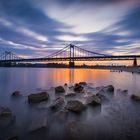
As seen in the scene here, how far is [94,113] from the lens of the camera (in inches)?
237

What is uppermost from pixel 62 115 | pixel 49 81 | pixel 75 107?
pixel 75 107

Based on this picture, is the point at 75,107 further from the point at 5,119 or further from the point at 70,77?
the point at 70,77

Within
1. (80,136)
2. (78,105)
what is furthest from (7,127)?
(78,105)

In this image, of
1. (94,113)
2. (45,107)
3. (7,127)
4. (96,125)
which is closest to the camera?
(7,127)

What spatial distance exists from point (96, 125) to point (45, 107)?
271 centimetres

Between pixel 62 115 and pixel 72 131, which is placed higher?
pixel 62 115

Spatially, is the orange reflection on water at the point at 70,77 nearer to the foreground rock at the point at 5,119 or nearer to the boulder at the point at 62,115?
the boulder at the point at 62,115

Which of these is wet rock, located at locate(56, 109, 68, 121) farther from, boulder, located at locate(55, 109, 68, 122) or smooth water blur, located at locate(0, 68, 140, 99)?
smooth water blur, located at locate(0, 68, 140, 99)

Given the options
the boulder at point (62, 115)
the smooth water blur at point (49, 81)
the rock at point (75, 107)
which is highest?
the rock at point (75, 107)

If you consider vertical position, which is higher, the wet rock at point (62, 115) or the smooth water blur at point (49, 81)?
the wet rock at point (62, 115)

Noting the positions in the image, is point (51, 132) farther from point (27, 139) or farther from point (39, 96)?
point (39, 96)

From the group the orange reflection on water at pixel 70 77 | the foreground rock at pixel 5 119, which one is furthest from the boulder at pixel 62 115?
the orange reflection on water at pixel 70 77

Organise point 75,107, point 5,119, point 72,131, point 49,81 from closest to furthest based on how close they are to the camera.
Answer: point 72,131, point 5,119, point 75,107, point 49,81

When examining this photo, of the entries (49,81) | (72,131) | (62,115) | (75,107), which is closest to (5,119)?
(62,115)
